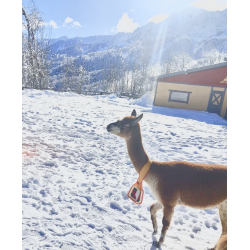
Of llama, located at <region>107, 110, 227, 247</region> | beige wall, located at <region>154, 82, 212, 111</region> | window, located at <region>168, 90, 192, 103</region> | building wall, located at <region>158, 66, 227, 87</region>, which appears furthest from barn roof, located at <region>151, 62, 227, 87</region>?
llama, located at <region>107, 110, 227, 247</region>

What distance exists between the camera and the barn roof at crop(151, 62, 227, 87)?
13165mm

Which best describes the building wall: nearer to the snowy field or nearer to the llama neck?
the snowy field

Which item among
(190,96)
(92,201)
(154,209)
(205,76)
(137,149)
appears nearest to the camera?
(137,149)

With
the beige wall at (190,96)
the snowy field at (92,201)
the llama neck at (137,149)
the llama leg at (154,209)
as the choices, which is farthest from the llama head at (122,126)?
the beige wall at (190,96)

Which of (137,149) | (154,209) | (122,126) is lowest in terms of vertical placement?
(154,209)

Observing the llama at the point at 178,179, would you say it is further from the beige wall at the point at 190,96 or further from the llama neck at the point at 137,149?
the beige wall at the point at 190,96

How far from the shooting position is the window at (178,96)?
14430 mm

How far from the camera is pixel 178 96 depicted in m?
14.6

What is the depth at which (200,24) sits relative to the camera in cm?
17425

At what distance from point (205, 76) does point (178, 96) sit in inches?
108

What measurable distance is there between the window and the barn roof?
98 centimetres

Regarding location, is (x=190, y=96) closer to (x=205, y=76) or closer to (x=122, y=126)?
(x=205, y=76)

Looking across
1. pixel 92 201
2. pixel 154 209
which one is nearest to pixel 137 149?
pixel 154 209
